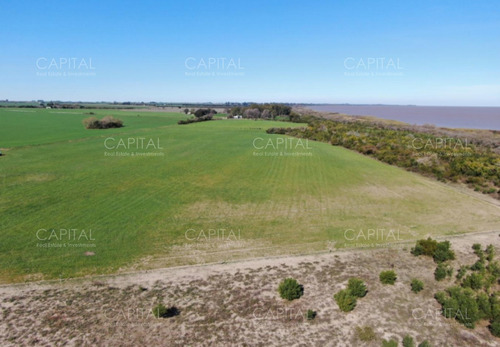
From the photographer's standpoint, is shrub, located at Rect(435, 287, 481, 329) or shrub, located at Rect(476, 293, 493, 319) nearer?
shrub, located at Rect(435, 287, 481, 329)

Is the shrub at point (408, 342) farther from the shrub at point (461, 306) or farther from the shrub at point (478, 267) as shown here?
the shrub at point (478, 267)

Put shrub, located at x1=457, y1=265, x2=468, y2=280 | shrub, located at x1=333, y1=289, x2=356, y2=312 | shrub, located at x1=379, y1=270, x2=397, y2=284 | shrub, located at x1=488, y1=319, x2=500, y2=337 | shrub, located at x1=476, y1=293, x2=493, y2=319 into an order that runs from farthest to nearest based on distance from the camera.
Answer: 1. shrub, located at x1=457, y1=265, x2=468, y2=280
2. shrub, located at x1=379, y1=270, x2=397, y2=284
3. shrub, located at x1=333, y1=289, x2=356, y2=312
4. shrub, located at x1=476, y1=293, x2=493, y2=319
5. shrub, located at x1=488, y1=319, x2=500, y2=337

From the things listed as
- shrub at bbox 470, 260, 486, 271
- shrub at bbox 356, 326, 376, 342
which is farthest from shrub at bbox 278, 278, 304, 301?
shrub at bbox 470, 260, 486, 271

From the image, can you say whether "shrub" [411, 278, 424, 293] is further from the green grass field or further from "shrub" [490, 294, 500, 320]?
the green grass field

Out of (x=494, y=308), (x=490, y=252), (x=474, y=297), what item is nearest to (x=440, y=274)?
(x=474, y=297)

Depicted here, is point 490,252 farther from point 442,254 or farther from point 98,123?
point 98,123

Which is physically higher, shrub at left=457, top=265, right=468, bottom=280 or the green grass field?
the green grass field
